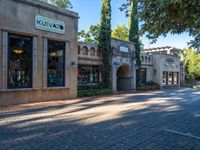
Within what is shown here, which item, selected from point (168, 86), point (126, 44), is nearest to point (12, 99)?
point (126, 44)

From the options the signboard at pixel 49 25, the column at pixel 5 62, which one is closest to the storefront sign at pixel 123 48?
the signboard at pixel 49 25

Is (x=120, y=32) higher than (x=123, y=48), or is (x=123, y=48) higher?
(x=120, y=32)

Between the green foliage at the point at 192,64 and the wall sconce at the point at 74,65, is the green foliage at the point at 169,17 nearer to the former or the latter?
the wall sconce at the point at 74,65

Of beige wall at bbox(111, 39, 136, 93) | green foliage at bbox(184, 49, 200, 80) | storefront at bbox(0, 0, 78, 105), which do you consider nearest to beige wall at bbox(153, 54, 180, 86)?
beige wall at bbox(111, 39, 136, 93)

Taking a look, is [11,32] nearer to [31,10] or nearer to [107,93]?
[31,10]

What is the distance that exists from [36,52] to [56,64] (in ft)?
5.65

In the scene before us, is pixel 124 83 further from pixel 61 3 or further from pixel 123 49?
pixel 61 3

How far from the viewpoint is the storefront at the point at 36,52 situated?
1009 cm

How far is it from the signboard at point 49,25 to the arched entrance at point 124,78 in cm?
904

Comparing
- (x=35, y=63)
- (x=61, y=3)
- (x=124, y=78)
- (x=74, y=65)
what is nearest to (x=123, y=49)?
(x=124, y=78)

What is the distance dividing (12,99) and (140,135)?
25.5 feet

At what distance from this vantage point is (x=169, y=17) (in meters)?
4.29

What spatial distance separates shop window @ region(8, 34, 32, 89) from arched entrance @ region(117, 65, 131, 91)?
10.8 m

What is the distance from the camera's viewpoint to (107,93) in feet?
52.9
